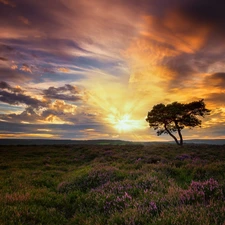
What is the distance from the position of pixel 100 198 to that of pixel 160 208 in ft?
7.19

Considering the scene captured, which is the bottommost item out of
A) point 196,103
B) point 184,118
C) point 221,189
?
point 221,189

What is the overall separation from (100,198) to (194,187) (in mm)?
3053

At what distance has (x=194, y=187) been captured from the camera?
6820mm

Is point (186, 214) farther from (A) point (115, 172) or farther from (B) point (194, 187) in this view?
(A) point (115, 172)

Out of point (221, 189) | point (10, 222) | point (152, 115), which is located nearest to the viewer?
point (10, 222)

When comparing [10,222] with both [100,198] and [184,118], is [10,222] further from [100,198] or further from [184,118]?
[184,118]

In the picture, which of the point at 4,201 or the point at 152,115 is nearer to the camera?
the point at 4,201

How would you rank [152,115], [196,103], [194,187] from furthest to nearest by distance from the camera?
[152,115] → [196,103] → [194,187]

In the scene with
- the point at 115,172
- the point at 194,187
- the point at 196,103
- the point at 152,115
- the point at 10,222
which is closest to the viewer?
the point at 10,222

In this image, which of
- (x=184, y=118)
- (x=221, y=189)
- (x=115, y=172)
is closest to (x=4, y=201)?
(x=115, y=172)

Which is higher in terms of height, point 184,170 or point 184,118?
point 184,118

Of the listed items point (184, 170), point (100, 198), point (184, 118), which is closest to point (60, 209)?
point (100, 198)

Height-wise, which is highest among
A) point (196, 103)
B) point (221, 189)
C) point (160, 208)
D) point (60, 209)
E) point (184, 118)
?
point (196, 103)

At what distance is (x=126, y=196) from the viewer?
7.00m
